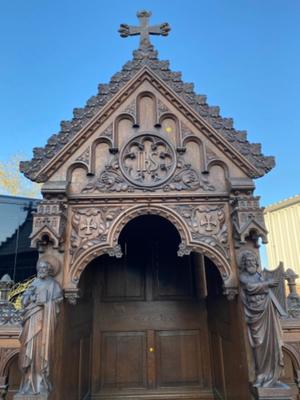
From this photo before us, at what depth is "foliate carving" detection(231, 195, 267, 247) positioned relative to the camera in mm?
3736

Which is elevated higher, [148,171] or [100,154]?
[100,154]

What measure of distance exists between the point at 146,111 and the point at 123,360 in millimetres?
4639

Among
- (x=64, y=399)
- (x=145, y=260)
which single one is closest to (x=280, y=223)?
(x=145, y=260)

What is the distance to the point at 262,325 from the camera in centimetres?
349

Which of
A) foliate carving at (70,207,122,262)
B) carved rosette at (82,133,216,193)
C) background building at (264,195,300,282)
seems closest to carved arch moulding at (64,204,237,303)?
foliate carving at (70,207,122,262)

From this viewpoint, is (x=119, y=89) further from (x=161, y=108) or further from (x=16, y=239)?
(x=16, y=239)

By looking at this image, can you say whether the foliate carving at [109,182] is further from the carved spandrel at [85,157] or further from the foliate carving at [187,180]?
the foliate carving at [187,180]

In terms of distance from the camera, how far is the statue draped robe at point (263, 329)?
11.0ft

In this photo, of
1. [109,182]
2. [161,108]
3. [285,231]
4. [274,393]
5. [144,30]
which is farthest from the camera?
[285,231]

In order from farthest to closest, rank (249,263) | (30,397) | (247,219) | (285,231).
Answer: (285,231)
(247,219)
(249,263)
(30,397)

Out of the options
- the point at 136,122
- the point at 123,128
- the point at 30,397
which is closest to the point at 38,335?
the point at 30,397

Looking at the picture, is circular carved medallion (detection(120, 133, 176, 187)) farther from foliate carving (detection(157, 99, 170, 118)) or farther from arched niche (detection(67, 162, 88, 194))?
arched niche (detection(67, 162, 88, 194))

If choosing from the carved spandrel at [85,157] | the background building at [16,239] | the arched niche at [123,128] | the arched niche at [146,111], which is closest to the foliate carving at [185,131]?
the arched niche at [146,111]

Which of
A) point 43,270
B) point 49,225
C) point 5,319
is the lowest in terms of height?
point 5,319
